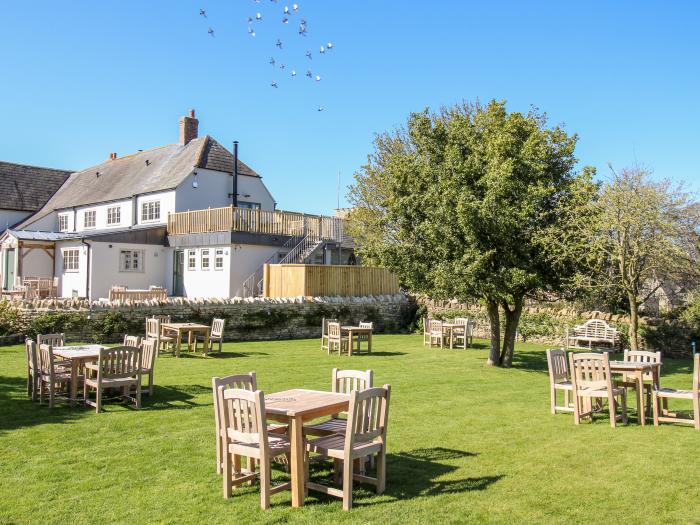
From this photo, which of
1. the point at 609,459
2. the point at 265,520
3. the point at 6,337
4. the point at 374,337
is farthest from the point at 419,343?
the point at 265,520

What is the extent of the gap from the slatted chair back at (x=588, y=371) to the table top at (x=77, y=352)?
26.2 feet

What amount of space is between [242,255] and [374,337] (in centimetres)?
826

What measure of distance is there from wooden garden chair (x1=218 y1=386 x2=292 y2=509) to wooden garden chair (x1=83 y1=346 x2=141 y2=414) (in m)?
4.62

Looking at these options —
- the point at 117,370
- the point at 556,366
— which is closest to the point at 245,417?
the point at 117,370

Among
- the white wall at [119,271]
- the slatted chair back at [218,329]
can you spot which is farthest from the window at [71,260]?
the slatted chair back at [218,329]

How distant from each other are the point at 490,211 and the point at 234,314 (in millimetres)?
11519

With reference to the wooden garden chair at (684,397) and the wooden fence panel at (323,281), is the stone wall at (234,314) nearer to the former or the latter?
the wooden fence panel at (323,281)

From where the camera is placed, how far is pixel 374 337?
83.5 ft

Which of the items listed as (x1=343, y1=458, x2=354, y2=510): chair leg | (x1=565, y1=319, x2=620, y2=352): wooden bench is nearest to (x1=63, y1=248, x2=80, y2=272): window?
(x1=565, y1=319, x2=620, y2=352): wooden bench

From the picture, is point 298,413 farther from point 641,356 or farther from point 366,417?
point 641,356

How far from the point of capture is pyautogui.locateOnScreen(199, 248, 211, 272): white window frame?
3059 cm

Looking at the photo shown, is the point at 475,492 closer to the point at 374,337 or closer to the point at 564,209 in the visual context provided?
the point at 564,209

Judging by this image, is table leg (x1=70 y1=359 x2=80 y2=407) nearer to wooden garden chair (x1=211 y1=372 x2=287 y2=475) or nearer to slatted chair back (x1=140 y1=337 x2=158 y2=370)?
slatted chair back (x1=140 y1=337 x2=158 y2=370)

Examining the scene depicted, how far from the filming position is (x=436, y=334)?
70.2 ft
